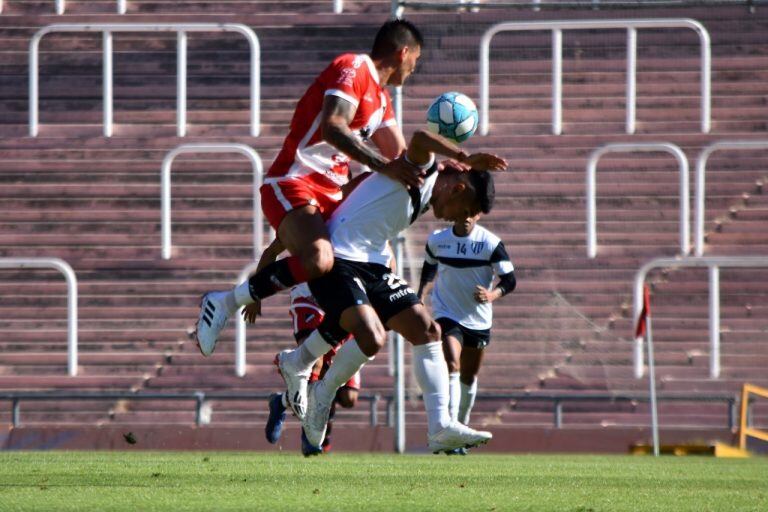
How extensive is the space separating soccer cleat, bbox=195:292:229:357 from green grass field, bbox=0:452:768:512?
0.67m

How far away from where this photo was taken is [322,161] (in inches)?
335

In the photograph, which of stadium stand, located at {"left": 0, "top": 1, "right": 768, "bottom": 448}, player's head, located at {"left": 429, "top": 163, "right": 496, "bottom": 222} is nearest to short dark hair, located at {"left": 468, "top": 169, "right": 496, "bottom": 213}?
player's head, located at {"left": 429, "top": 163, "right": 496, "bottom": 222}

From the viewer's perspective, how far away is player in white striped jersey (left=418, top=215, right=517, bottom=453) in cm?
1307

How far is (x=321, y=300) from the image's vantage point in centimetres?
799

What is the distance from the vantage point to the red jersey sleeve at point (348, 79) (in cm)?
810

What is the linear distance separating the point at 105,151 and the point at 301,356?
507 inches

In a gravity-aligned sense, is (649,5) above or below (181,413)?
above

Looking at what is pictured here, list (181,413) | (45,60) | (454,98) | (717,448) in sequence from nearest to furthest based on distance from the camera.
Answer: (454,98)
(717,448)
(181,413)
(45,60)

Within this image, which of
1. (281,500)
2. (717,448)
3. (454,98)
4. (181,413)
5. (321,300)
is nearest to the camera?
(281,500)

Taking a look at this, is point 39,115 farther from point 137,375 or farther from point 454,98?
point 454,98

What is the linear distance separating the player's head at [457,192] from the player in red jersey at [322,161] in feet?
1.04

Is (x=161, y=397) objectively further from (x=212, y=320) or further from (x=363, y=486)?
(x=363, y=486)

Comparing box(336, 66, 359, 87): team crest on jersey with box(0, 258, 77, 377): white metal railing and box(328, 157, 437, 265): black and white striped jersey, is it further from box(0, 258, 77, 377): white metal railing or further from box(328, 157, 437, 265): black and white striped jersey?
box(0, 258, 77, 377): white metal railing

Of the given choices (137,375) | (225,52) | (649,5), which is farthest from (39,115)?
(649,5)
